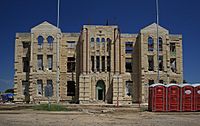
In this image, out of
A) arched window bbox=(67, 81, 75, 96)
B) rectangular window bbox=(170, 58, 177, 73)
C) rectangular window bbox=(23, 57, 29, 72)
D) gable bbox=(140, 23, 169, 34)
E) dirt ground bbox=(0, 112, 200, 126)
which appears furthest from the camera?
rectangular window bbox=(170, 58, 177, 73)

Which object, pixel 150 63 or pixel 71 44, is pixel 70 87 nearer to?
pixel 71 44

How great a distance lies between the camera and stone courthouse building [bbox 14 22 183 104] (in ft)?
172

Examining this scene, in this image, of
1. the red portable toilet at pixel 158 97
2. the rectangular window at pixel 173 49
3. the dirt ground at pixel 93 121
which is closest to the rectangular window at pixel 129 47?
the rectangular window at pixel 173 49

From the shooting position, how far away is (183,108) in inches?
1209

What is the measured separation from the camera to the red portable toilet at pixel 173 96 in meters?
30.6

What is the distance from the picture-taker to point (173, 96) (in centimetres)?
3064

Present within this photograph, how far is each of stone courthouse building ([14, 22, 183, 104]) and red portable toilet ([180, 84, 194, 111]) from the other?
2134cm

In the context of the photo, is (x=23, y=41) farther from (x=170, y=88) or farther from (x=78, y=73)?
(x=170, y=88)

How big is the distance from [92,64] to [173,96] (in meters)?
25.2

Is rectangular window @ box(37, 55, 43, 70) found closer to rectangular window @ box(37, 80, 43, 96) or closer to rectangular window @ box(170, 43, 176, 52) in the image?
rectangular window @ box(37, 80, 43, 96)

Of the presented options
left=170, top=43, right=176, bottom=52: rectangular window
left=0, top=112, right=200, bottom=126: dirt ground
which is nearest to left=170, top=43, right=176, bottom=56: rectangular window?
left=170, top=43, right=176, bottom=52: rectangular window

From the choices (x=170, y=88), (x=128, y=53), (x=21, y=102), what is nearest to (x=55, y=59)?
(x=21, y=102)

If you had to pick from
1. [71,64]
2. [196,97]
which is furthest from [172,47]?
[196,97]

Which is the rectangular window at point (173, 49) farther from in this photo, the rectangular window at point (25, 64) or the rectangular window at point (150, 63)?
the rectangular window at point (25, 64)
